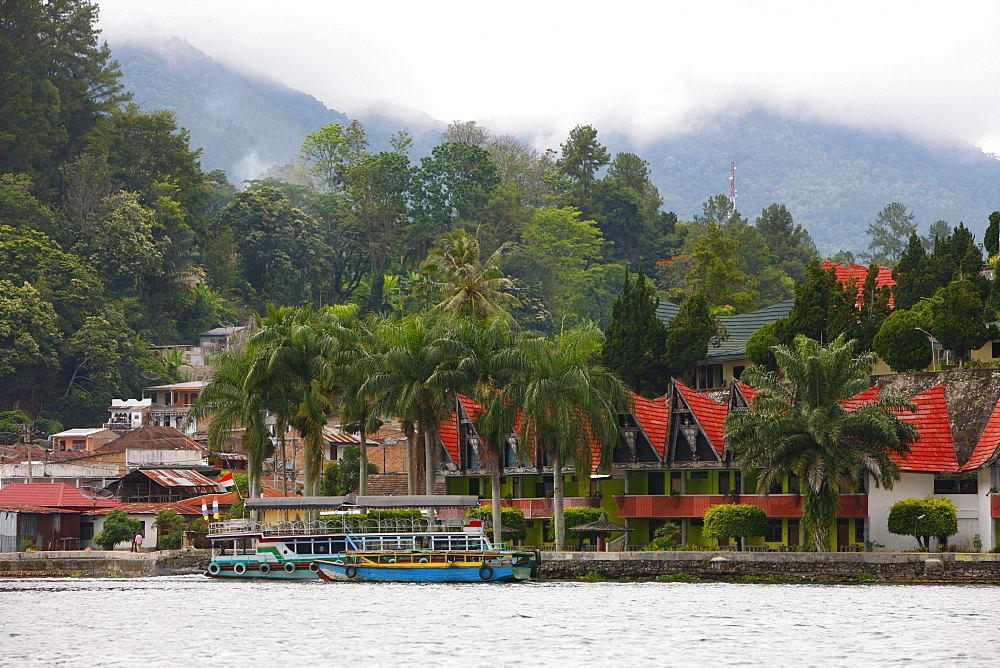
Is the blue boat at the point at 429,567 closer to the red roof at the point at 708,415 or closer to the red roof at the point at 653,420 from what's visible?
the red roof at the point at 653,420

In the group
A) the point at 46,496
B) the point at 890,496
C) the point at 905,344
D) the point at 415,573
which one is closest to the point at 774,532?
the point at 890,496

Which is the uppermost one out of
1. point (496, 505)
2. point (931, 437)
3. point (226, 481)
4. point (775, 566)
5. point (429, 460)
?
point (931, 437)

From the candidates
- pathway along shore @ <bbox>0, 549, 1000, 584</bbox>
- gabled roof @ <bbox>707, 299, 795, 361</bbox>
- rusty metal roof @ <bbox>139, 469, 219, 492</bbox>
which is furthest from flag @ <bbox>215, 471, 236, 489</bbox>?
gabled roof @ <bbox>707, 299, 795, 361</bbox>

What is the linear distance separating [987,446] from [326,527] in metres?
35.7

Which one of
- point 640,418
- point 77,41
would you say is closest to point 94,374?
point 77,41

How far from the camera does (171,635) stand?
50.6m

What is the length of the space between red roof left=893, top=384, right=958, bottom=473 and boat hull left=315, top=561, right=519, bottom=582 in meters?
22.0

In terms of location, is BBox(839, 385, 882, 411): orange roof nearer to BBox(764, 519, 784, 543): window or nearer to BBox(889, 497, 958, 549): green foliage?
BBox(889, 497, 958, 549): green foliage

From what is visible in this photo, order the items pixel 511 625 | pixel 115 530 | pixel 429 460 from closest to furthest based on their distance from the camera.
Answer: pixel 511 625
pixel 429 460
pixel 115 530

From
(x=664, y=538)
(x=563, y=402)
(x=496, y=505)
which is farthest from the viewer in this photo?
(x=496, y=505)

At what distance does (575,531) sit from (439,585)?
11.1 meters

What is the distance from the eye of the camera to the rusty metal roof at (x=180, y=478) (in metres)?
103

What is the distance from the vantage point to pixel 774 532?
8006 cm

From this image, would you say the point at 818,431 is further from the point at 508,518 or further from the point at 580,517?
the point at 508,518
